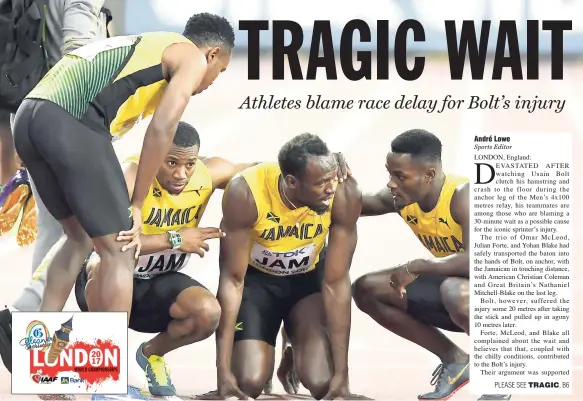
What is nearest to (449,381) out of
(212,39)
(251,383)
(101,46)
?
(251,383)

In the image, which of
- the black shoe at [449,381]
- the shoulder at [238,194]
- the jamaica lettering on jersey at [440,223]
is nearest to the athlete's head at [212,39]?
the shoulder at [238,194]

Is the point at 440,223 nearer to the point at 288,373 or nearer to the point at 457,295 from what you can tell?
the point at 457,295

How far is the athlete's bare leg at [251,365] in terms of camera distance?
215 inches

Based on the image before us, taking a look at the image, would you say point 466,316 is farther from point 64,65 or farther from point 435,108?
point 64,65

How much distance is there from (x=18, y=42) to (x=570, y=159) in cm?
292

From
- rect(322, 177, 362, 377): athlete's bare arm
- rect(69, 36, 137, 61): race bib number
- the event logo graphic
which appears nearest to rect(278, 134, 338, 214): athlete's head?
rect(322, 177, 362, 377): athlete's bare arm

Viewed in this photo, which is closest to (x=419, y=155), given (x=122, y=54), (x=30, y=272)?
(x=122, y=54)

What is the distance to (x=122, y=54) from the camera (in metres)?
5.11

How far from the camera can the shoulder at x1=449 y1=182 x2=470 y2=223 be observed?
550 centimetres

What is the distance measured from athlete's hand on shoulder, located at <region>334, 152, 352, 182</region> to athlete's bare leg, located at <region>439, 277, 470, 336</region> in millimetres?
750

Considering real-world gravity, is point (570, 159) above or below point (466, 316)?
above

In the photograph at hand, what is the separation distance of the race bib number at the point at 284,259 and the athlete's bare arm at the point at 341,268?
100 mm

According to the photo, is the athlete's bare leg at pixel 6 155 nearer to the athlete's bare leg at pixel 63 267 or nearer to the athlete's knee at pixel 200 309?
the athlete's bare leg at pixel 63 267

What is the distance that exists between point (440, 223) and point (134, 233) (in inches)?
62.2
